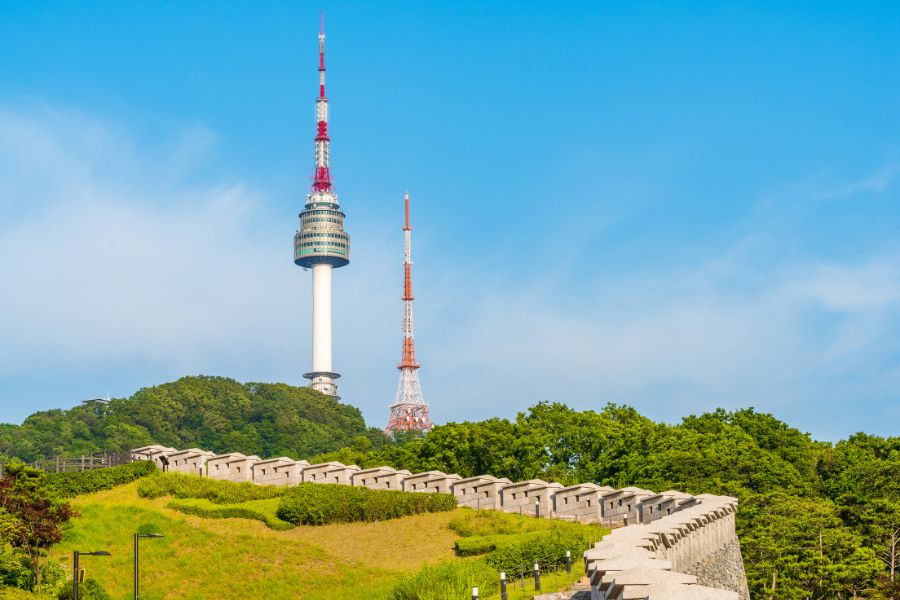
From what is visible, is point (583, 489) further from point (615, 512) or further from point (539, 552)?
point (539, 552)

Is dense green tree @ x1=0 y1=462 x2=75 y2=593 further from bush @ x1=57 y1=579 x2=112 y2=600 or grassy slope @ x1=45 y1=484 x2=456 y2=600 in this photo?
grassy slope @ x1=45 y1=484 x2=456 y2=600

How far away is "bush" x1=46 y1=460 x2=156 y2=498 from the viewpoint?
5388cm

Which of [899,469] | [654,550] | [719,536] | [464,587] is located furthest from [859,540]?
[654,550]

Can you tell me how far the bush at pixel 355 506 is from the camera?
157ft

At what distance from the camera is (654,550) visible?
71.4 ft

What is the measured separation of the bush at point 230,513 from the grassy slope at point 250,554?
357 mm

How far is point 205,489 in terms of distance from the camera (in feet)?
172

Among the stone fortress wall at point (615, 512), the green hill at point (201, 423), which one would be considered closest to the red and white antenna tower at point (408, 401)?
the green hill at point (201, 423)

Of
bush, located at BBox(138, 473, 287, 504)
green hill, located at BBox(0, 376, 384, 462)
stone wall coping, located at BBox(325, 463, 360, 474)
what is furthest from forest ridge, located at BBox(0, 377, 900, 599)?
green hill, located at BBox(0, 376, 384, 462)

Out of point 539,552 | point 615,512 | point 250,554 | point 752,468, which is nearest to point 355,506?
point 250,554

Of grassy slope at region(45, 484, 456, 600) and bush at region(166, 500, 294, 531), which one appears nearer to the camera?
grassy slope at region(45, 484, 456, 600)

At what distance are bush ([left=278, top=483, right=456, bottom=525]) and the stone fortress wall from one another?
1690 mm

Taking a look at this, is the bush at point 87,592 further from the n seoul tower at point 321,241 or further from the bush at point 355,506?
the n seoul tower at point 321,241

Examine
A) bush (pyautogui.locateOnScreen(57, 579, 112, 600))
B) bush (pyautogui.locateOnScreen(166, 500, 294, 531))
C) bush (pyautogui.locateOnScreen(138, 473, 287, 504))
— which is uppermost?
bush (pyautogui.locateOnScreen(138, 473, 287, 504))
